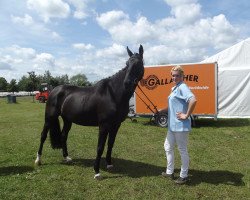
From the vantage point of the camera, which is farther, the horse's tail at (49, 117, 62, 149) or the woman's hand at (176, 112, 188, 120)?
the horse's tail at (49, 117, 62, 149)

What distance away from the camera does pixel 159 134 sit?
12766 millimetres

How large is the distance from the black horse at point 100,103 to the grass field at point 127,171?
52 centimetres

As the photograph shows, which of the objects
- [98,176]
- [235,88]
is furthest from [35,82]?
[98,176]

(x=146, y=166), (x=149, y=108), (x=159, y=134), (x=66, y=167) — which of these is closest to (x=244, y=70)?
(x=149, y=108)

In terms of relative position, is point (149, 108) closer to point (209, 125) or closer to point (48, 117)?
point (209, 125)

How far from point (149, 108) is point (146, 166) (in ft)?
26.6

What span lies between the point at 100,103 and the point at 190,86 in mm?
8699

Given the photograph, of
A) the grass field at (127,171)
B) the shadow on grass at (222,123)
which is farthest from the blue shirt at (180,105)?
the shadow on grass at (222,123)

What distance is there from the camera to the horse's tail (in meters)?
7.98

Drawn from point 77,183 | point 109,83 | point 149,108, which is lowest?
point 77,183

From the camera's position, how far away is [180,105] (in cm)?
592

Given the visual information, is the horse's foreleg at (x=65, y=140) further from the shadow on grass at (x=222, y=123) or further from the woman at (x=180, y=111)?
the shadow on grass at (x=222, y=123)

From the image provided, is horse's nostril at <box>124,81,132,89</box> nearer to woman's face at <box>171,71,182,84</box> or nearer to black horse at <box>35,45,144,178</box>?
black horse at <box>35,45,144,178</box>

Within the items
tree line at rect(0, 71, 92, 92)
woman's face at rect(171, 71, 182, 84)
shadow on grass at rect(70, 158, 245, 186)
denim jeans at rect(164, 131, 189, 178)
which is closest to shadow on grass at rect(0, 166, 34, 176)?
shadow on grass at rect(70, 158, 245, 186)
